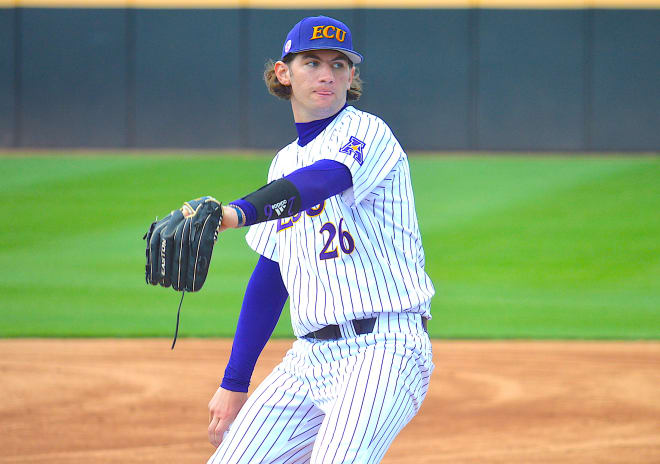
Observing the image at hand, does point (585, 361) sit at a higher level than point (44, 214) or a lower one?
lower

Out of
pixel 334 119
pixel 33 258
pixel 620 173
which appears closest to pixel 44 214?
pixel 33 258

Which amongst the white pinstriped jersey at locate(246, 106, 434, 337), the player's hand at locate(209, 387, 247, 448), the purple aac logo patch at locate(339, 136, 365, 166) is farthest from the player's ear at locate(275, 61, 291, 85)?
the player's hand at locate(209, 387, 247, 448)

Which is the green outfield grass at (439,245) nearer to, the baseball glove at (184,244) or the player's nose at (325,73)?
the player's nose at (325,73)

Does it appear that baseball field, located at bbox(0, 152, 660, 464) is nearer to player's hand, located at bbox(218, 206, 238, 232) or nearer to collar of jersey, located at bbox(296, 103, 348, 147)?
collar of jersey, located at bbox(296, 103, 348, 147)

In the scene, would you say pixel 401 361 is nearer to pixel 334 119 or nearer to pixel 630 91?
pixel 334 119

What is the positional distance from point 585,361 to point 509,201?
7.61m

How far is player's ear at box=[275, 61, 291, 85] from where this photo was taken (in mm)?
2847

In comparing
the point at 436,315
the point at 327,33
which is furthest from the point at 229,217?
the point at 436,315

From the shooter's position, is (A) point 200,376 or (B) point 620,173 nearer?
(A) point 200,376

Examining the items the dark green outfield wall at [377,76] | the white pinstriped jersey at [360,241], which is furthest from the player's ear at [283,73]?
the dark green outfield wall at [377,76]

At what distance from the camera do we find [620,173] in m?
16.4

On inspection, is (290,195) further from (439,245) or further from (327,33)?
(439,245)

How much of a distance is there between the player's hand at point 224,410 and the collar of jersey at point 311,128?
2.78 feet

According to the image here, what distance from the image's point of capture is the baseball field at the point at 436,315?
16.6ft
